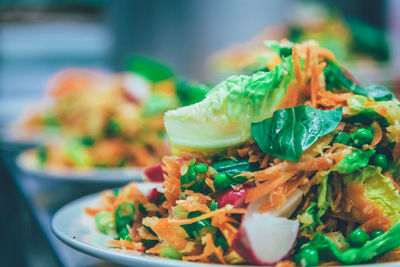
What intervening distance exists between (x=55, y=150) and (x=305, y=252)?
2443 millimetres

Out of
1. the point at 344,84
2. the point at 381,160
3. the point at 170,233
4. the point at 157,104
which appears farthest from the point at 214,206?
the point at 157,104

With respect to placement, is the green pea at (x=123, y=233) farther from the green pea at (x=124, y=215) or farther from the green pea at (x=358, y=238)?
the green pea at (x=358, y=238)

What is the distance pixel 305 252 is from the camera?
109 centimetres

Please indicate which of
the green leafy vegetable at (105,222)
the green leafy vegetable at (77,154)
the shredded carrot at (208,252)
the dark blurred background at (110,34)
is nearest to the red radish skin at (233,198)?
the shredded carrot at (208,252)

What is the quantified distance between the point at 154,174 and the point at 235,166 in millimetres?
419

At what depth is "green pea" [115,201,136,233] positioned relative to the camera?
146 centimetres

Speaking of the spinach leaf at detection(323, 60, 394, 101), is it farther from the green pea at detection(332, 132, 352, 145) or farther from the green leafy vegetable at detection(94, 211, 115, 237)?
the green leafy vegetable at detection(94, 211, 115, 237)

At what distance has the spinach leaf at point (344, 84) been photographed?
1472 millimetres

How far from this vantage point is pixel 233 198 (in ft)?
3.96

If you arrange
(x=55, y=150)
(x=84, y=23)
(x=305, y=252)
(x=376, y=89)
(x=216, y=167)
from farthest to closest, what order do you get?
(x=84, y=23) → (x=55, y=150) → (x=376, y=89) → (x=216, y=167) → (x=305, y=252)

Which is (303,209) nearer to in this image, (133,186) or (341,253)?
(341,253)

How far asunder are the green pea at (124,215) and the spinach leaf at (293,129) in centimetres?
51

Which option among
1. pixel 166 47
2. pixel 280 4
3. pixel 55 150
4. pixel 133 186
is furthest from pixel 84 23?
pixel 133 186

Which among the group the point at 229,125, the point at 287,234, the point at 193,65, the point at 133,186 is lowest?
the point at 193,65
